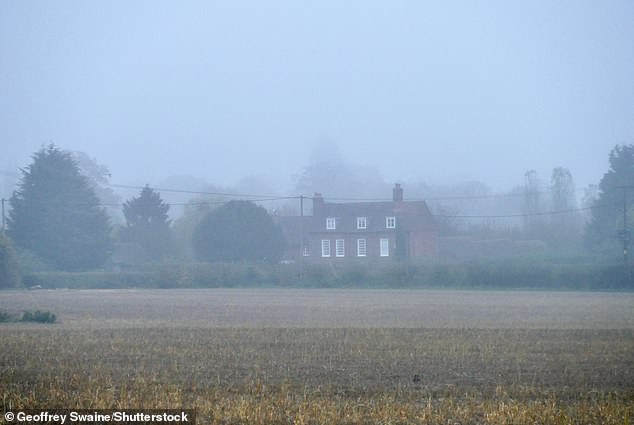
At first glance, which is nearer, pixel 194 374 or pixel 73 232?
→ pixel 194 374

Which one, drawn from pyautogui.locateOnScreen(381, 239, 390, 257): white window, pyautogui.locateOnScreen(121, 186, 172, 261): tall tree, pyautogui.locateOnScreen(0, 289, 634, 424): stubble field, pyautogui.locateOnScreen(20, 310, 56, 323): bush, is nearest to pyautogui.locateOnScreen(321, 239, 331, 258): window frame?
pyautogui.locateOnScreen(381, 239, 390, 257): white window

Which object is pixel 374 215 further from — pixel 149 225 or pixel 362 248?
pixel 149 225

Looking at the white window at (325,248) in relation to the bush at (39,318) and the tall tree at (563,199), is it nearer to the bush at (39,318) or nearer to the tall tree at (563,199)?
the tall tree at (563,199)

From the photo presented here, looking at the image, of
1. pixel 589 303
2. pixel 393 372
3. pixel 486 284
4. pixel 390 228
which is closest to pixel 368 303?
pixel 589 303

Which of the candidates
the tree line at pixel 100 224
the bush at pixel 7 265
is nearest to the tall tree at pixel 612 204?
the tree line at pixel 100 224

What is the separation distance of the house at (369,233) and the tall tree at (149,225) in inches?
644

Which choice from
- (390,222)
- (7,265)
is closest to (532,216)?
(390,222)

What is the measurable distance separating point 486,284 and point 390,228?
90.9ft

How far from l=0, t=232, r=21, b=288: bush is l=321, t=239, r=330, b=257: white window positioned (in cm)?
3966

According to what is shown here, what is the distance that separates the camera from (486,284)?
7500 cm

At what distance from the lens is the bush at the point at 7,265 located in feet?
235

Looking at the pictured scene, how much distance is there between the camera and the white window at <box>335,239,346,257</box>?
102 metres

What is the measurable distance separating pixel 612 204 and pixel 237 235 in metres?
40.9

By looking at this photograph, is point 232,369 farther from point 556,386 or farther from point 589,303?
point 589,303
